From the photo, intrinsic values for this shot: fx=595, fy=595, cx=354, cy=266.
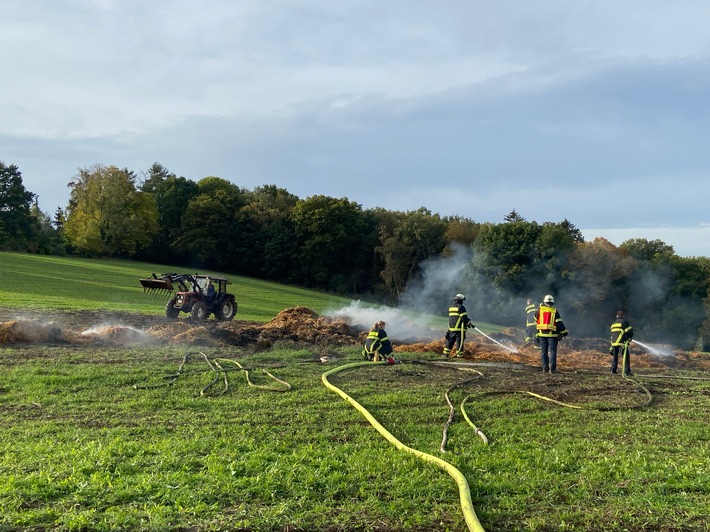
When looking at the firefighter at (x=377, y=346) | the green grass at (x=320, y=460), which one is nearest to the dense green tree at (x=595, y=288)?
the firefighter at (x=377, y=346)

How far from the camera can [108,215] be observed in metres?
67.6

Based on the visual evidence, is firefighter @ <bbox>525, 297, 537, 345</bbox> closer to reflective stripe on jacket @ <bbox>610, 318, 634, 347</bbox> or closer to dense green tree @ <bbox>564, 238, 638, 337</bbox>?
reflective stripe on jacket @ <bbox>610, 318, 634, 347</bbox>

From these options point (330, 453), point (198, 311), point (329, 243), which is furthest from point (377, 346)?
point (329, 243)

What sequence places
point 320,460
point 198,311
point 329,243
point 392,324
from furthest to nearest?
point 329,243 → point 392,324 → point 198,311 → point 320,460

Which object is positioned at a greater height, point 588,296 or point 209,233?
point 209,233

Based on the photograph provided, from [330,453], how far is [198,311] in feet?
54.1

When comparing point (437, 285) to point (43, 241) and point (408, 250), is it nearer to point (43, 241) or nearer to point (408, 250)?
point (408, 250)

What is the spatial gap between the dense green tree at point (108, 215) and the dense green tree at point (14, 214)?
13.4 ft

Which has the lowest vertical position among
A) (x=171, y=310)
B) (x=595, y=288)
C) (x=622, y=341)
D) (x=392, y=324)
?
(x=392, y=324)

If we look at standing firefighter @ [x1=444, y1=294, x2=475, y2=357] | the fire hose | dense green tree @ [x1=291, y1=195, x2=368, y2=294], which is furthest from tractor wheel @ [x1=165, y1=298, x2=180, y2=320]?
dense green tree @ [x1=291, y1=195, x2=368, y2=294]

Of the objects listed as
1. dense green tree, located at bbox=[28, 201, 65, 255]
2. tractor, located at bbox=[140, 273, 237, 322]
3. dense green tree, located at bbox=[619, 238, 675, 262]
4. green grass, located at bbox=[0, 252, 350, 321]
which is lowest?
green grass, located at bbox=[0, 252, 350, 321]

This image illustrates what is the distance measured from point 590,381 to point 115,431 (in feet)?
31.6

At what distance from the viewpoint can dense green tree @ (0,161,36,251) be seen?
6378 cm

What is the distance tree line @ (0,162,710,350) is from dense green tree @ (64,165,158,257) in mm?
128
